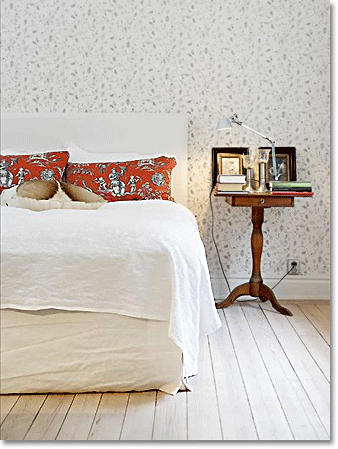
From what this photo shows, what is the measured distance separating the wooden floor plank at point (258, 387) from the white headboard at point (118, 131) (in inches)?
36.8

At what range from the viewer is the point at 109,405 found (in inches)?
87.2

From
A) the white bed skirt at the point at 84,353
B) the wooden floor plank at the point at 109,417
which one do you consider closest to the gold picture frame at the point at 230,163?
the white bed skirt at the point at 84,353

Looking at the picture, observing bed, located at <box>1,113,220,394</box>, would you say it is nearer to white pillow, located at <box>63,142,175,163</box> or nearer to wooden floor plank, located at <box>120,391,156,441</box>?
wooden floor plank, located at <box>120,391,156,441</box>

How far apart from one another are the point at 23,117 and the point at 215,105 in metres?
1.05

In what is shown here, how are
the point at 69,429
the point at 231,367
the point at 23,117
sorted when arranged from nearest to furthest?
the point at 69,429, the point at 231,367, the point at 23,117

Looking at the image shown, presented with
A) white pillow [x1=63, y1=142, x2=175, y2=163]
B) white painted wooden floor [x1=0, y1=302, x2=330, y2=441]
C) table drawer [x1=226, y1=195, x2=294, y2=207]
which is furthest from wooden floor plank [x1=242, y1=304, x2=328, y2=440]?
white pillow [x1=63, y1=142, x2=175, y2=163]

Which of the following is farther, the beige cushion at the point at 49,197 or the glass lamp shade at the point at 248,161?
the glass lamp shade at the point at 248,161

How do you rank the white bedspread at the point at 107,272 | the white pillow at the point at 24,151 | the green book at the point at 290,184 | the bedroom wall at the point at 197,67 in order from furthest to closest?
the bedroom wall at the point at 197,67 → the green book at the point at 290,184 → the white pillow at the point at 24,151 → the white bedspread at the point at 107,272

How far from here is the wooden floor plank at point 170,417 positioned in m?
1.99

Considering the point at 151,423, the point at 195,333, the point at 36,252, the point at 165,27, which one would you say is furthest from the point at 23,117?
the point at 151,423

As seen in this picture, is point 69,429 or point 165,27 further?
point 165,27

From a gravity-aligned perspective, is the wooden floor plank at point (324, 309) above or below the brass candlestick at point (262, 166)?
below

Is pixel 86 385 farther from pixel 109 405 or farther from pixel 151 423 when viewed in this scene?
pixel 151 423

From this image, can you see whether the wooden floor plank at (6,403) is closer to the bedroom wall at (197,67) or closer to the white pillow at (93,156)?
the white pillow at (93,156)
